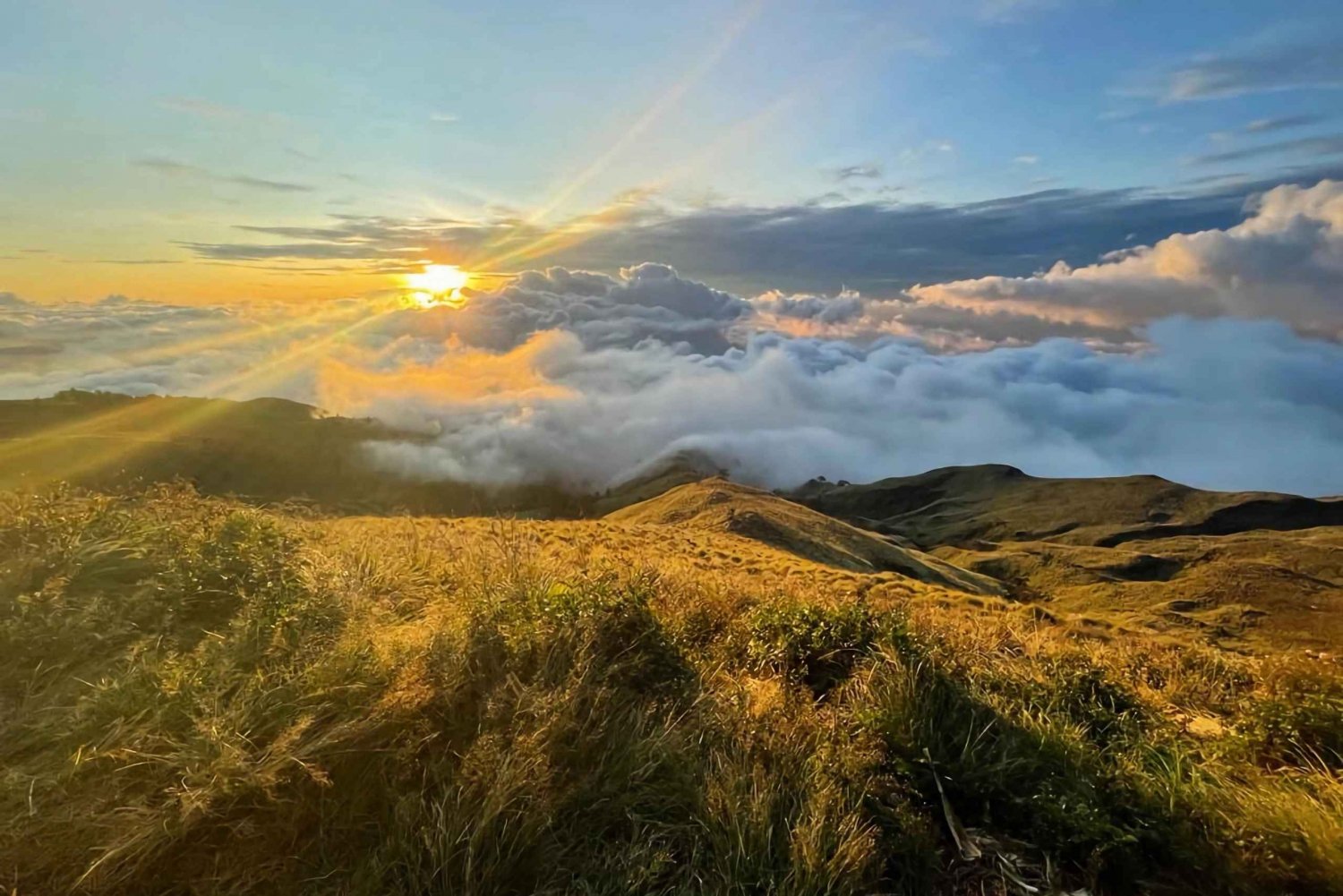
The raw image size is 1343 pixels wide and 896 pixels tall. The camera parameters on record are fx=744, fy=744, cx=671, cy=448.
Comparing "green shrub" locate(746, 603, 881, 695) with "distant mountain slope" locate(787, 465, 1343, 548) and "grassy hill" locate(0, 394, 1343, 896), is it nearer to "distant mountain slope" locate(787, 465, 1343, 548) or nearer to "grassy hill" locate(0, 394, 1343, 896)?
"grassy hill" locate(0, 394, 1343, 896)

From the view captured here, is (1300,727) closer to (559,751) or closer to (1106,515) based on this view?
(559,751)

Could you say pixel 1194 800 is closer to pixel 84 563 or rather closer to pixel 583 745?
pixel 583 745

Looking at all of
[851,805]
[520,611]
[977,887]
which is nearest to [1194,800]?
[977,887]

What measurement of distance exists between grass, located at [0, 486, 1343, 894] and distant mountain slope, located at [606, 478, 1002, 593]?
48.0 meters

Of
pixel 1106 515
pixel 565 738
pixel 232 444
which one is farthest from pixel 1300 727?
pixel 1106 515

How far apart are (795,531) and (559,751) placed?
214ft

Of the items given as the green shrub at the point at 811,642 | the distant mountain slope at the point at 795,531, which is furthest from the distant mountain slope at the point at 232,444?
the green shrub at the point at 811,642

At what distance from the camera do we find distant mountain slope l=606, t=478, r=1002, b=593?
62.3m

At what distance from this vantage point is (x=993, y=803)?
4.49 m

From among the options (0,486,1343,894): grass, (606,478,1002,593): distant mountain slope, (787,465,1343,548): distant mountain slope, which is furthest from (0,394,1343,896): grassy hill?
(787,465,1343,548): distant mountain slope

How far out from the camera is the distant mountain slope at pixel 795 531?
62.3 m

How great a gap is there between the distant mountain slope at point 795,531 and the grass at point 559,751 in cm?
4799

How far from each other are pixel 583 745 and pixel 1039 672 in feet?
13.5

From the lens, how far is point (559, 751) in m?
4.31
